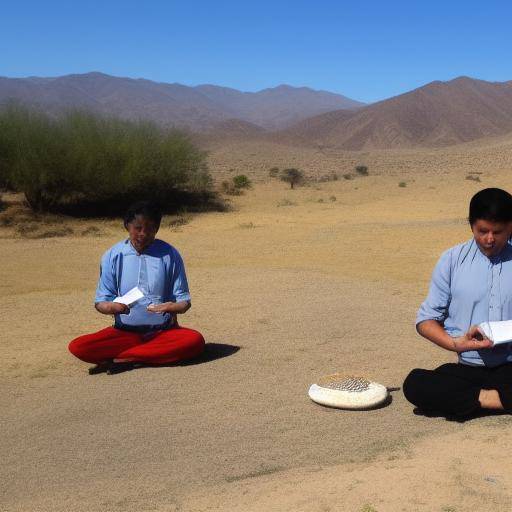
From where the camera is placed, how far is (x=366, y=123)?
341 ft

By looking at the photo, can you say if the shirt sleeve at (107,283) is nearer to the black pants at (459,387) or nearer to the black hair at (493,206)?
the black pants at (459,387)

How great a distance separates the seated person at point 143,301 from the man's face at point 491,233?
8.76 feet

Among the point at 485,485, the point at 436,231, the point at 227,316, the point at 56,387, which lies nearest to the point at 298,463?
the point at 485,485

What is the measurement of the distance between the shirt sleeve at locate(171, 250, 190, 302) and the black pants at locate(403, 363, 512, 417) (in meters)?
2.27

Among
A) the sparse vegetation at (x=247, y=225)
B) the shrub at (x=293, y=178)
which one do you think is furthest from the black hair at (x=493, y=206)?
the shrub at (x=293, y=178)

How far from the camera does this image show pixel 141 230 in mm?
6348

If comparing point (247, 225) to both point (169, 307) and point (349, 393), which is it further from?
point (349, 393)

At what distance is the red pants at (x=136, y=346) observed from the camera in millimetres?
6434

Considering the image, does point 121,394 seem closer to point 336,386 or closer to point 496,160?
point 336,386

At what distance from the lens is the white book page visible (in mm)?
6281

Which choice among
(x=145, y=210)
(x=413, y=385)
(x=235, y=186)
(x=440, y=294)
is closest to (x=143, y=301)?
(x=145, y=210)

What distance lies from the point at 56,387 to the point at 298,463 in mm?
2666

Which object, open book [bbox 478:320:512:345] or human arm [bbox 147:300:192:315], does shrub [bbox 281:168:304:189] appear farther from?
open book [bbox 478:320:512:345]

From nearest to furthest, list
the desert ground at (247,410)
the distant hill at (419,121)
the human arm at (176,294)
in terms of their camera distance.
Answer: the desert ground at (247,410) < the human arm at (176,294) < the distant hill at (419,121)
